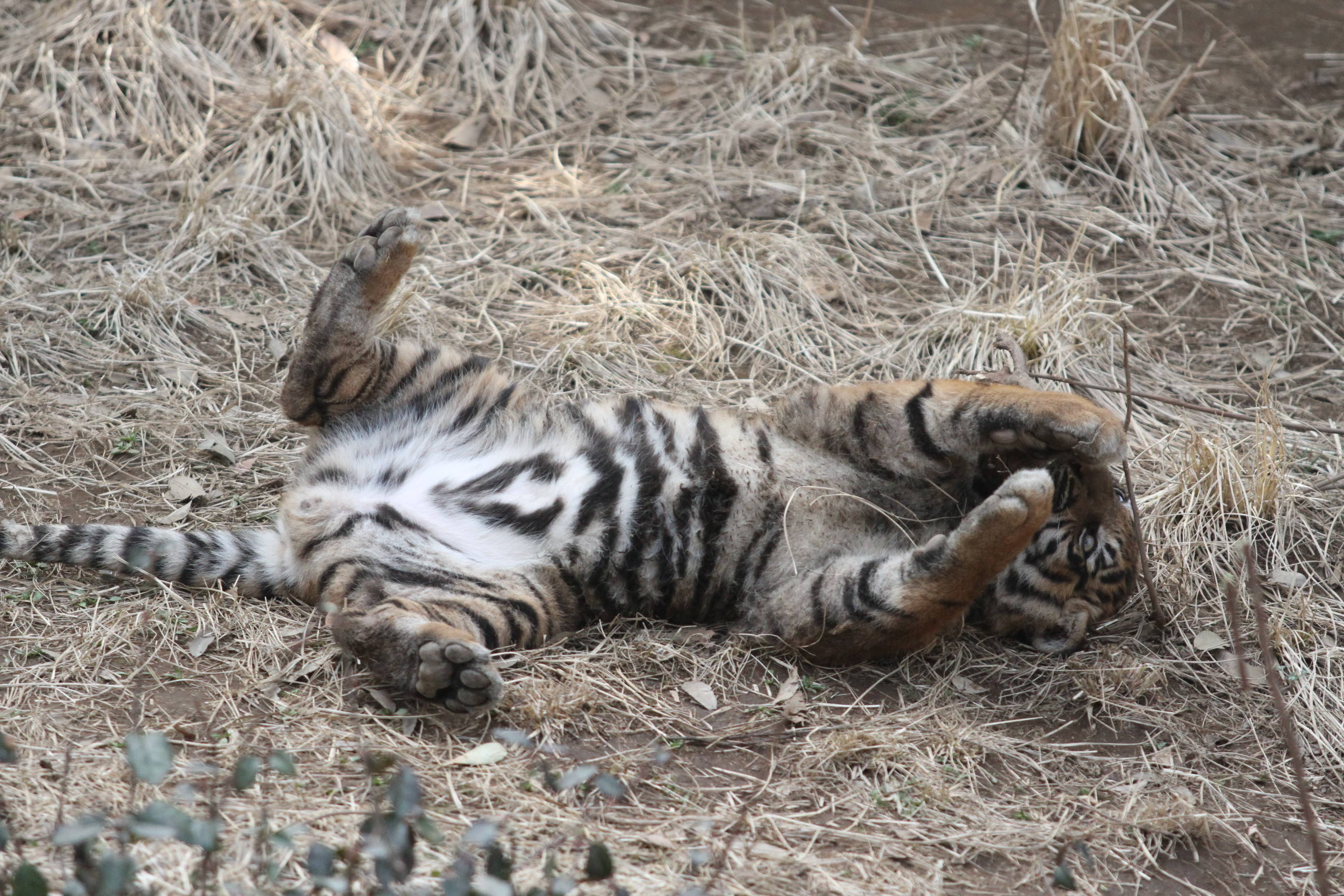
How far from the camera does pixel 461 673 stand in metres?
3.06

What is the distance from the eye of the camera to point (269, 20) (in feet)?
20.4

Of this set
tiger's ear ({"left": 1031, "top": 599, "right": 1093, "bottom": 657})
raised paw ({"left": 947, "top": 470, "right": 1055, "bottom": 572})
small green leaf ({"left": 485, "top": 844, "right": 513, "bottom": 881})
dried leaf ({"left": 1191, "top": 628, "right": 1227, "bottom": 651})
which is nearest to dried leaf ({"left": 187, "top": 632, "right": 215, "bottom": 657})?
small green leaf ({"left": 485, "top": 844, "right": 513, "bottom": 881})

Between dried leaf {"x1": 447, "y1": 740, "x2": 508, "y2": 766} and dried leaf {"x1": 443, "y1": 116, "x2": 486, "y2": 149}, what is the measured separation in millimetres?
3857

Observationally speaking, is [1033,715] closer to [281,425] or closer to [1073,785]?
[1073,785]

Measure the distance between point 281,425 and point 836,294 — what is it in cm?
234

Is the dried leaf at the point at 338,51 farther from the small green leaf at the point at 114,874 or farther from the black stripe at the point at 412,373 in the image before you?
the small green leaf at the point at 114,874

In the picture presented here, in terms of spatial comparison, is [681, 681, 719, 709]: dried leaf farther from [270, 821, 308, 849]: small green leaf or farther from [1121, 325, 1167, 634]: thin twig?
[1121, 325, 1167, 634]: thin twig

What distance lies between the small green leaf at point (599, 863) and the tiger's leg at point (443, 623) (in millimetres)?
1013

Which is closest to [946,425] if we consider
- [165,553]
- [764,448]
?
[764,448]

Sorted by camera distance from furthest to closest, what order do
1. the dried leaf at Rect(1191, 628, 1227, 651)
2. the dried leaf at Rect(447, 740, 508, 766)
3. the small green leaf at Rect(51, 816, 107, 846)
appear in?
the dried leaf at Rect(1191, 628, 1227, 651), the dried leaf at Rect(447, 740, 508, 766), the small green leaf at Rect(51, 816, 107, 846)

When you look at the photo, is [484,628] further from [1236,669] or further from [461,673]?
[1236,669]

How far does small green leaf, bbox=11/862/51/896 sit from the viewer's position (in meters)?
1.91

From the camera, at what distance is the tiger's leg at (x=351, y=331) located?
12.9 feet

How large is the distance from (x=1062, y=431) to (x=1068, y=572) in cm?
49
